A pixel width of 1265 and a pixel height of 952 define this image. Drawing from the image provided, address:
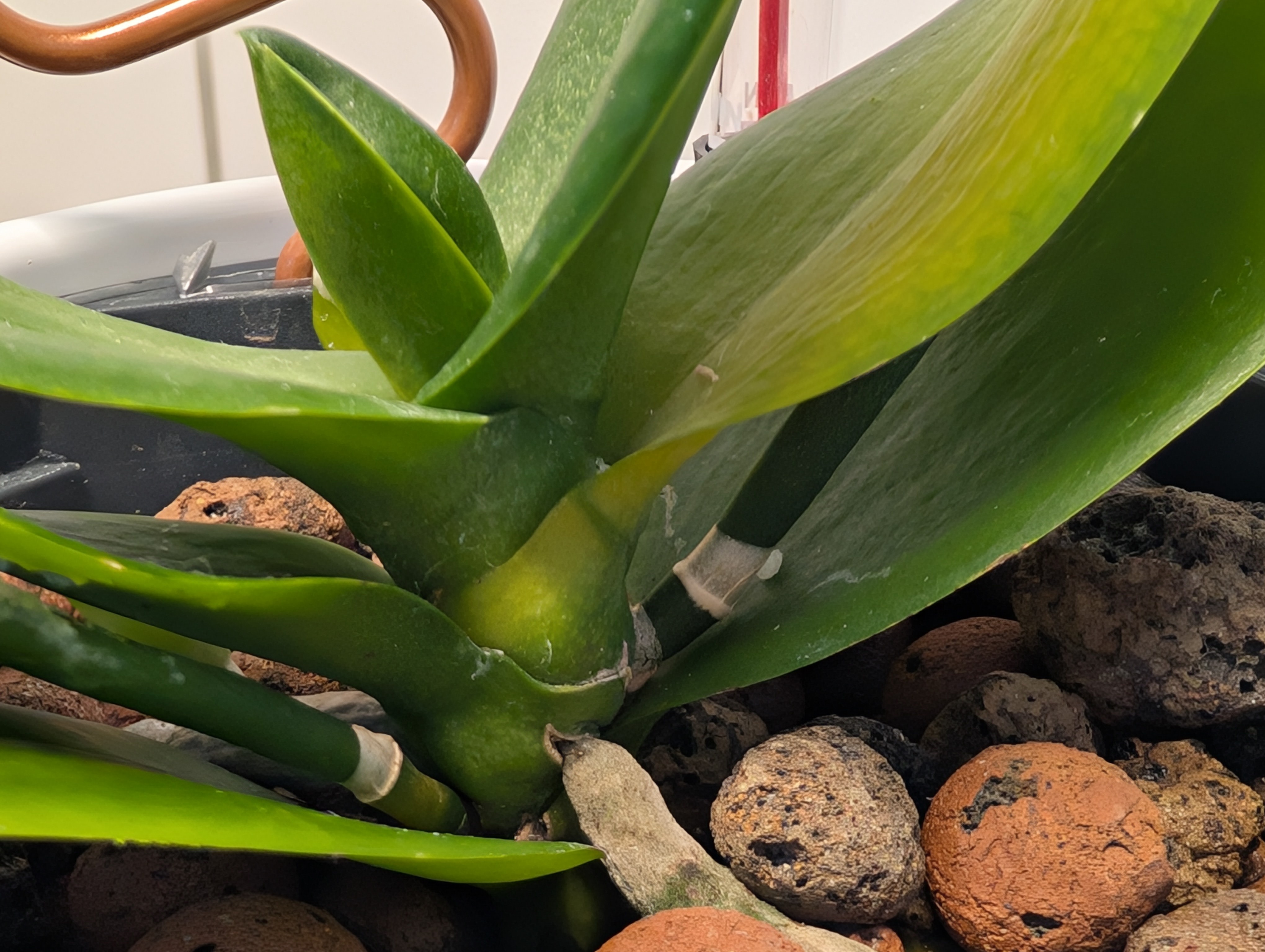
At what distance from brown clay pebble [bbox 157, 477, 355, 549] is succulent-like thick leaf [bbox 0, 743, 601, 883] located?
0.76 ft

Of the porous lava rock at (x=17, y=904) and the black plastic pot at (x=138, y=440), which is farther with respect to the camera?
the black plastic pot at (x=138, y=440)

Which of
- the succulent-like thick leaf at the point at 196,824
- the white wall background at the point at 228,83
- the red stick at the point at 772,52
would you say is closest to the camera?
the succulent-like thick leaf at the point at 196,824

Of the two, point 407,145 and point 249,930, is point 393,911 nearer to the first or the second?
point 249,930

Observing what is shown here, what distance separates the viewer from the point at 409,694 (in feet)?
0.98

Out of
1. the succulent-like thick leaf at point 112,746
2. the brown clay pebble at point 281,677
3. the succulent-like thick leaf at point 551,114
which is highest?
the succulent-like thick leaf at point 551,114

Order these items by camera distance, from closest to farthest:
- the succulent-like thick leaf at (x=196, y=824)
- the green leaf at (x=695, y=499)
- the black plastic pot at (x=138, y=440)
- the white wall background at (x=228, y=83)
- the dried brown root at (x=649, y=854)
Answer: the succulent-like thick leaf at (x=196, y=824), the dried brown root at (x=649, y=854), the green leaf at (x=695, y=499), the black plastic pot at (x=138, y=440), the white wall background at (x=228, y=83)

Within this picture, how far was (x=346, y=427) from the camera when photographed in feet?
0.79

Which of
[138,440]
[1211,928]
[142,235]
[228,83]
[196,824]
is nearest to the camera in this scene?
[196,824]

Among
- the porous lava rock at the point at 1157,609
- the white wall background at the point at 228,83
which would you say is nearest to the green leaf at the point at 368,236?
the porous lava rock at the point at 1157,609

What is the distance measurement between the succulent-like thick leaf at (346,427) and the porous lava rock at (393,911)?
0.09m

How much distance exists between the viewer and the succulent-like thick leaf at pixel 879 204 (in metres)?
0.21

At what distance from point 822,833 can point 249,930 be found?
0.49ft

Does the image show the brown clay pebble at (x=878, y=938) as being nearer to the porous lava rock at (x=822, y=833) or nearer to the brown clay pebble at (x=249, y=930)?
the porous lava rock at (x=822, y=833)

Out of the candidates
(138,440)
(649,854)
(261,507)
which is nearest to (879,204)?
(649,854)
